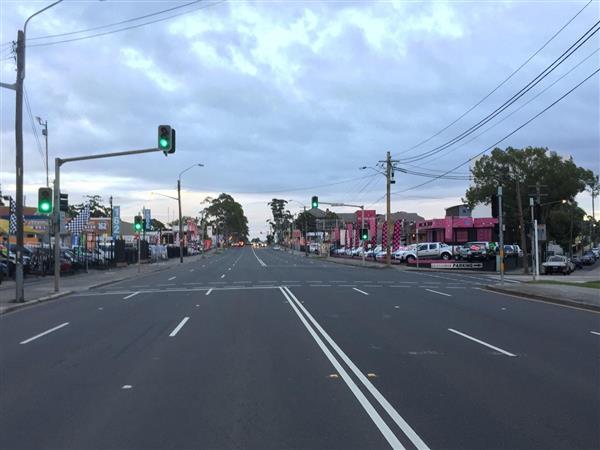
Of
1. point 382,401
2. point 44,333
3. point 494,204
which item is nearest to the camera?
point 382,401

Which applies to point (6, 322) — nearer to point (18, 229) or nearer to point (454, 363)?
point (18, 229)

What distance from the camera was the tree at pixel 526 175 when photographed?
214 feet

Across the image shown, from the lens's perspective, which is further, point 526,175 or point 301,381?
point 526,175

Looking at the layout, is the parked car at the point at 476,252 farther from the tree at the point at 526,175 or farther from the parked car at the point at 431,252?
the tree at the point at 526,175

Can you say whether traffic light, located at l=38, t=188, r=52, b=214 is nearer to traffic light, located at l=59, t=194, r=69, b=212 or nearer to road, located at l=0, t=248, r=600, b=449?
traffic light, located at l=59, t=194, r=69, b=212

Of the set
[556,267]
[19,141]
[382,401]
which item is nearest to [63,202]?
[19,141]

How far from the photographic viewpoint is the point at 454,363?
373 inches

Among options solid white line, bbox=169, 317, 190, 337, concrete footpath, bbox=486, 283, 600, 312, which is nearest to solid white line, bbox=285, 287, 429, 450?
solid white line, bbox=169, 317, 190, 337

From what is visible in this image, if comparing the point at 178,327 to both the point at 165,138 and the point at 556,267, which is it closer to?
the point at 165,138

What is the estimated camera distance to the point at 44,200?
23109mm

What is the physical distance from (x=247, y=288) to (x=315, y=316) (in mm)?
10846

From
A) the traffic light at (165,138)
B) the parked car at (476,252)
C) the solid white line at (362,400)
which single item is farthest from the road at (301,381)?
the parked car at (476,252)

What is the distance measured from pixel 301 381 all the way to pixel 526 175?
63478mm

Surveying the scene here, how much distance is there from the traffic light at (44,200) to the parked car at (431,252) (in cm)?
4042
